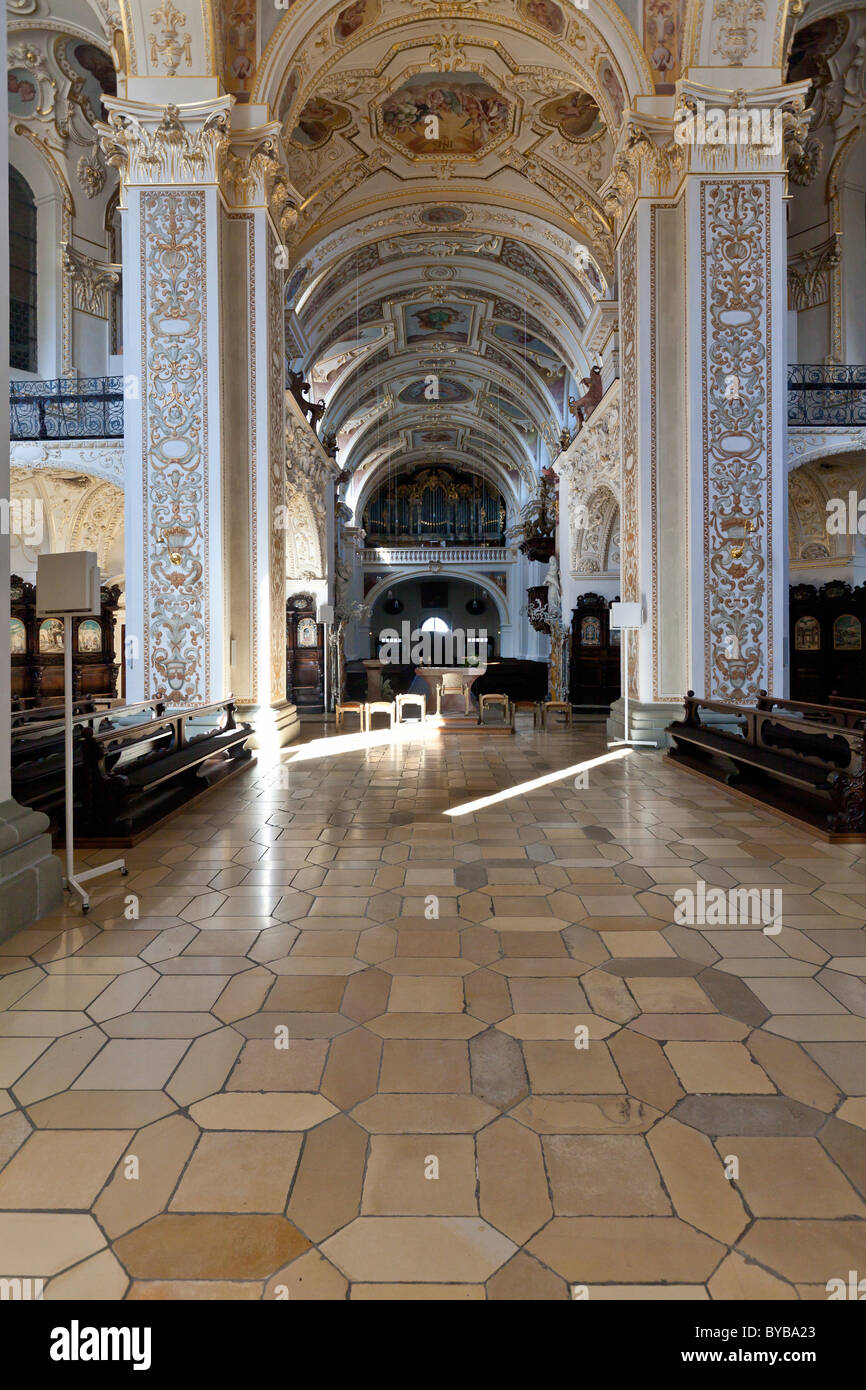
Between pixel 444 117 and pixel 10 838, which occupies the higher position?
pixel 444 117

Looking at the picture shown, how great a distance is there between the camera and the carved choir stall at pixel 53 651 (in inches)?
589

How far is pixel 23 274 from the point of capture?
13.3 metres

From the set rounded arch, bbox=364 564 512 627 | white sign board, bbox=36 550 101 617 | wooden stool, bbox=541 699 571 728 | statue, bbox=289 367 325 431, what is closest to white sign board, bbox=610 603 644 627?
wooden stool, bbox=541 699 571 728

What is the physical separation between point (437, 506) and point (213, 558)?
87.6ft

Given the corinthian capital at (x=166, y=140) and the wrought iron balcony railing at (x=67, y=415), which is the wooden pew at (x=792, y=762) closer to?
the corinthian capital at (x=166, y=140)

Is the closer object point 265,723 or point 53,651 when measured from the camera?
point 265,723

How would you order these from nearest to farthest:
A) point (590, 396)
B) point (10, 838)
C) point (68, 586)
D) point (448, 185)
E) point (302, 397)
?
point (10, 838), point (68, 586), point (448, 185), point (590, 396), point (302, 397)

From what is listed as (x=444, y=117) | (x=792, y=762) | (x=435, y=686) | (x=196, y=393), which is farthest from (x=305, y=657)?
(x=792, y=762)

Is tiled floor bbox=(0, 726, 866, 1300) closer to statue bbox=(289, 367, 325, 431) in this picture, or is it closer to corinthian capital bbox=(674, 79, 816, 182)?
corinthian capital bbox=(674, 79, 816, 182)

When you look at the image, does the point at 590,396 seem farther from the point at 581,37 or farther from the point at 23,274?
the point at 23,274

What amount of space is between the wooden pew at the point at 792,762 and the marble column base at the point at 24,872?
4415mm

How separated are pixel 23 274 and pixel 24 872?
14.2 m

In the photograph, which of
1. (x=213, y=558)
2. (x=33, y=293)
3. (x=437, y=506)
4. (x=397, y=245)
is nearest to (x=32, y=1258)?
(x=213, y=558)
